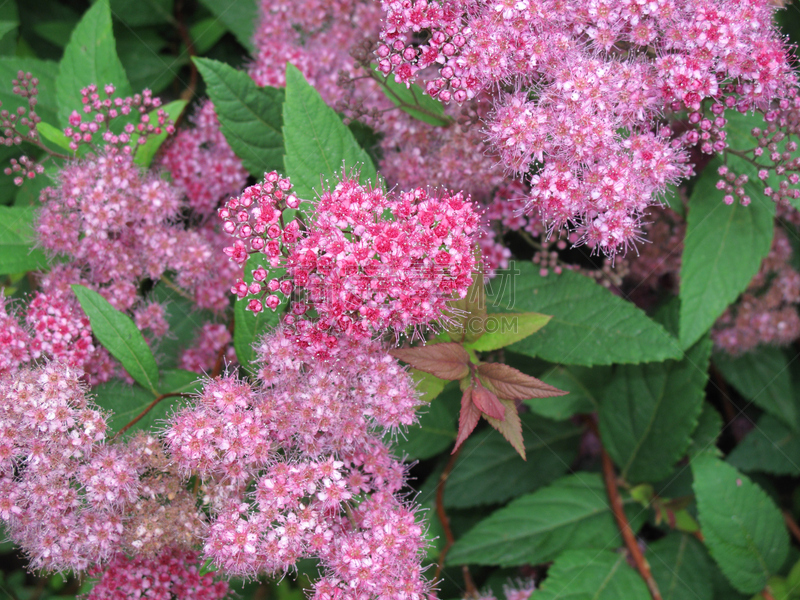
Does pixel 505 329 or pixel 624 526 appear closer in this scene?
pixel 505 329

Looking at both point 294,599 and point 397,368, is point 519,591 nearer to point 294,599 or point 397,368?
point 294,599

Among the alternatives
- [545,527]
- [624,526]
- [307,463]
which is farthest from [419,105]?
[624,526]

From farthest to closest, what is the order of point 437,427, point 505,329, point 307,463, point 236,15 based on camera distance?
point 236,15
point 437,427
point 505,329
point 307,463

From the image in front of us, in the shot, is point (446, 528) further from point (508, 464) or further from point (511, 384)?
point (511, 384)

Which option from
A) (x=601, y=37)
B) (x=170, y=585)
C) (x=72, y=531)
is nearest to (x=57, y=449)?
(x=72, y=531)

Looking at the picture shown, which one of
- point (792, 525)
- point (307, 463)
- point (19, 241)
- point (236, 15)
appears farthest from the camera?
point (236, 15)

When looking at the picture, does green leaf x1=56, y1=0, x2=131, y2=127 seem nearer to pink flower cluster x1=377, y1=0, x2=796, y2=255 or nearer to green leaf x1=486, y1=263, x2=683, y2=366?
pink flower cluster x1=377, y1=0, x2=796, y2=255
